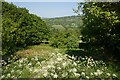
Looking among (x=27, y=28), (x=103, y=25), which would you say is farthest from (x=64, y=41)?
(x=103, y=25)

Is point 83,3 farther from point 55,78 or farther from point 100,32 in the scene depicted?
point 55,78

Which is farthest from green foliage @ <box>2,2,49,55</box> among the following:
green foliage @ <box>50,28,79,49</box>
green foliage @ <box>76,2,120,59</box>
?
green foliage @ <box>76,2,120,59</box>

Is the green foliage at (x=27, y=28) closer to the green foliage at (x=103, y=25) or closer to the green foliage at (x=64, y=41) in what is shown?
the green foliage at (x=64, y=41)

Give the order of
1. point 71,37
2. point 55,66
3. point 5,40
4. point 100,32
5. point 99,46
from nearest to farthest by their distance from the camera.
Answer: point 55,66 → point 5,40 → point 100,32 → point 99,46 → point 71,37

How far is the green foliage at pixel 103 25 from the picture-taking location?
16.2 metres

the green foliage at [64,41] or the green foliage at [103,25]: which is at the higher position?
the green foliage at [103,25]

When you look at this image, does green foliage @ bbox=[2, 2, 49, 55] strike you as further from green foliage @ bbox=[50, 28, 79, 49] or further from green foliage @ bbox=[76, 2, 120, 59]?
green foliage @ bbox=[76, 2, 120, 59]

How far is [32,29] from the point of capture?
46094 mm

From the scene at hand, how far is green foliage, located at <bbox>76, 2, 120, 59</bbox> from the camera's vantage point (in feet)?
53.2

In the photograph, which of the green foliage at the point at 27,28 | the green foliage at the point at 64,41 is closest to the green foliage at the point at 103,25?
the green foliage at the point at 27,28

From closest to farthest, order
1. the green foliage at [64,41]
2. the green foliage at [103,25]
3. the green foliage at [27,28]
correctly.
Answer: the green foliage at [103,25]
the green foliage at [27,28]
the green foliage at [64,41]

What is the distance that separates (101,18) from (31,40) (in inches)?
1126

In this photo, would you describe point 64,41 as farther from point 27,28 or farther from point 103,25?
point 103,25

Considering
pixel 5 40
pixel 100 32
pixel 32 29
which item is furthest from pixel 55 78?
pixel 32 29
